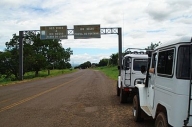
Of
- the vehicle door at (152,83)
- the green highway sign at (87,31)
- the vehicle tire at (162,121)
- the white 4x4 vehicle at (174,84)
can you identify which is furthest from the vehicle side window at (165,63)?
the green highway sign at (87,31)

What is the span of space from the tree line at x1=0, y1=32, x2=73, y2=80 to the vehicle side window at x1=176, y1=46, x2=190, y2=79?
34.4m

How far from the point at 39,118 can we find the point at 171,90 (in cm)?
560

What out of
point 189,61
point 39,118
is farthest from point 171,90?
point 39,118

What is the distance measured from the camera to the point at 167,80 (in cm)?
493

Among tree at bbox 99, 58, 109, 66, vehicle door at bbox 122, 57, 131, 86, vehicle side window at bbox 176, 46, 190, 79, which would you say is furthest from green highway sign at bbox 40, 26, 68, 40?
tree at bbox 99, 58, 109, 66

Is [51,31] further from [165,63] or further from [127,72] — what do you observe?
[165,63]

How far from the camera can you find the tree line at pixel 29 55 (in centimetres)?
4494

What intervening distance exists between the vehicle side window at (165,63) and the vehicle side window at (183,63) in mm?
317

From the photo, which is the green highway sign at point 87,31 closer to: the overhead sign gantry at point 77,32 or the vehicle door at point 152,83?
the overhead sign gantry at point 77,32

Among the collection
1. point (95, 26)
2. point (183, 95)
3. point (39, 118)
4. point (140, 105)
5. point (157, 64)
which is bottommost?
point (39, 118)

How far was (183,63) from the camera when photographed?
4.40 m

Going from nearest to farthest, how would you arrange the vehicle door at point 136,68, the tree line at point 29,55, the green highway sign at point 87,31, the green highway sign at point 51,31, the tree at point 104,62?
the vehicle door at point 136,68 < the green highway sign at point 87,31 < the green highway sign at point 51,31 < the tree line at point 29,55 < the tree at point 104,62

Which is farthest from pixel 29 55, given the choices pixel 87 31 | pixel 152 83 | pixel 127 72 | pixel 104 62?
pixel 104 62

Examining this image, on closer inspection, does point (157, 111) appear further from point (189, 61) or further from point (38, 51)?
point (38, 51)
